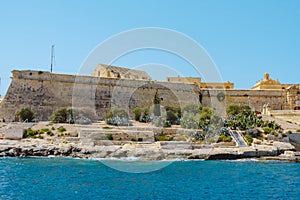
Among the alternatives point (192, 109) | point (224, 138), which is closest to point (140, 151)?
point (224, 138)

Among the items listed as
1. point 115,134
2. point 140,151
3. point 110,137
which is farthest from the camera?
point 115,134

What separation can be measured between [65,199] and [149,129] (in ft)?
55.2

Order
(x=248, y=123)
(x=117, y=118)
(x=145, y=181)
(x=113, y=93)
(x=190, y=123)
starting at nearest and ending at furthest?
(x=145, y=181) < (x=190, y=123) < (x=248, y=123) < (x=117, y=118) < (x=113, y=93)

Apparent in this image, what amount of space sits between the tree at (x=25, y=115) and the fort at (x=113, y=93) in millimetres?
1323

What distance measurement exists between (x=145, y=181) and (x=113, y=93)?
22.9m

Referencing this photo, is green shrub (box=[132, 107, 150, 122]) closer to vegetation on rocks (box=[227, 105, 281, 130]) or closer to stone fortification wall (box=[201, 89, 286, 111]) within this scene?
vegetation on rocks (box=[227, 105, 281, 130])

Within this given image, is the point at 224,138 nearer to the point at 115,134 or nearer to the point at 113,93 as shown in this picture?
the point at 115,134

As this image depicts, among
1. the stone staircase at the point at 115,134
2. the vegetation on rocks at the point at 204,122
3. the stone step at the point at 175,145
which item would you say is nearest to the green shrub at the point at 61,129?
the stone staircase at the point at 115,134

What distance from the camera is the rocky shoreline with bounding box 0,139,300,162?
875 inches

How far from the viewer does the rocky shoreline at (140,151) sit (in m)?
22.2

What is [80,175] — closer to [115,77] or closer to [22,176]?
[22,176]

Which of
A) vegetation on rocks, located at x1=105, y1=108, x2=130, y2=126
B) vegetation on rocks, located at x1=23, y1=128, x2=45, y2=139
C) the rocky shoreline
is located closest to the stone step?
the rocky shoreline

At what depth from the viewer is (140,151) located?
73.3ft

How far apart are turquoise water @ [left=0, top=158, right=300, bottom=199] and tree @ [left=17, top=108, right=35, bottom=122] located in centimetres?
959
